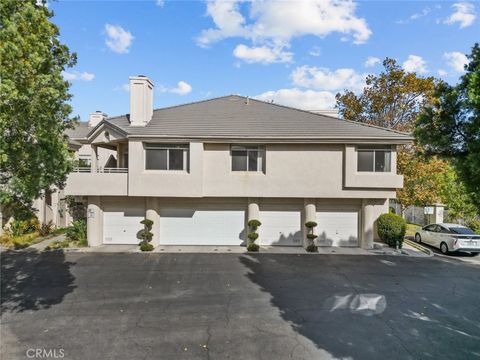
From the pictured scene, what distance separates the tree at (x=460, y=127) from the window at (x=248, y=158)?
10.7 m

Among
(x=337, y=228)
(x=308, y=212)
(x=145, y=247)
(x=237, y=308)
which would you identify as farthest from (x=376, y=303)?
(x=145, y=247)

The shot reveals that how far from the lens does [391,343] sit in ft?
23.6

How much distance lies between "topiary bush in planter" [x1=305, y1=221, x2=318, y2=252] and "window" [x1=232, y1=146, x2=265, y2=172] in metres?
3.88

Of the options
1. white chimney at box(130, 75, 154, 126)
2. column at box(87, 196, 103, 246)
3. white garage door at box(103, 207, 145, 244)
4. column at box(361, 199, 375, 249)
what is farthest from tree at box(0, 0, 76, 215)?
column at box(361, 199, 375, 249)

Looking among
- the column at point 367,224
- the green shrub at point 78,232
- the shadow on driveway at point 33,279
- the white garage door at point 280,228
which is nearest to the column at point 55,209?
the green shrub at point 78,232

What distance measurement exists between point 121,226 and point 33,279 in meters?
5.99

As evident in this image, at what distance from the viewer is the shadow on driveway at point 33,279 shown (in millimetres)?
9375

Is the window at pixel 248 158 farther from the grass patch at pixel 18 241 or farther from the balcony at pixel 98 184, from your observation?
the grass patch at pixel 18 241

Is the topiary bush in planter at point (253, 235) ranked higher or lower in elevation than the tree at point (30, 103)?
lower

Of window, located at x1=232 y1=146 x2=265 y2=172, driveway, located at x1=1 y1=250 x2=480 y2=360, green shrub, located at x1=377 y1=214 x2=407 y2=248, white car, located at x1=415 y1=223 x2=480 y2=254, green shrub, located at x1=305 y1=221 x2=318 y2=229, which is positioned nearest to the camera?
driveway, located at x1=1 y1=250 x2=480 y2=360

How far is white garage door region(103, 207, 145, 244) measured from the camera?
17.3 m

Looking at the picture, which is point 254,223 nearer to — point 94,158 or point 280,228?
point 280,228

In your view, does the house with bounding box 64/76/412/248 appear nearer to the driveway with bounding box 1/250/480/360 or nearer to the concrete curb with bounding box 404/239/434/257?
the concrete curb with bounding box 404/239/434/257

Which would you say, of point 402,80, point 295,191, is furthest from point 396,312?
point 402,80
